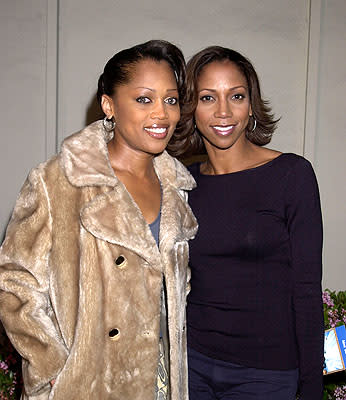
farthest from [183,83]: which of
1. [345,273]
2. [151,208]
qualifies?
[345,273]

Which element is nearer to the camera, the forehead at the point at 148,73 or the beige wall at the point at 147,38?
the forehead at the point at 148,73

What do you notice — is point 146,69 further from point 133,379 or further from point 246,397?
point 246,397

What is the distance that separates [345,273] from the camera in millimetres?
3666

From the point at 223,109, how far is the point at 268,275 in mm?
659

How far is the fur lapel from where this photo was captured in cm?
160

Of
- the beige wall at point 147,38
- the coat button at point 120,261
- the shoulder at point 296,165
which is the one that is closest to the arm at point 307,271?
the shoulder at point 296,165

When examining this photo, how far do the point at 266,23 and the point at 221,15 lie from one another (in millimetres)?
324

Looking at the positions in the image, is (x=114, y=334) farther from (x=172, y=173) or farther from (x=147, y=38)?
(x=147, y=38)

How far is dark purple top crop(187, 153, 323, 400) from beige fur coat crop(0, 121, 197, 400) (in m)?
0.30

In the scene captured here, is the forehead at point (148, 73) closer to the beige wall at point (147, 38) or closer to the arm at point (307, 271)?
the arm at point (307, 271)

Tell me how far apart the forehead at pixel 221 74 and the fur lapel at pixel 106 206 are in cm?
47

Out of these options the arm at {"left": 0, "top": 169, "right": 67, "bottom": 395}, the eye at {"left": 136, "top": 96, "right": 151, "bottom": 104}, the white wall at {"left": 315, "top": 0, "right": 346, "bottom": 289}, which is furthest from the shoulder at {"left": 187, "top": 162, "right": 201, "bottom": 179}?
the white wall at {"left": 315, "top": 0, "right": 346, "bottom": 289}

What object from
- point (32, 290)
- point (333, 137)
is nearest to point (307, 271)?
point (32, 290)

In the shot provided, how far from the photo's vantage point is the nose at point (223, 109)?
1.91 meters
